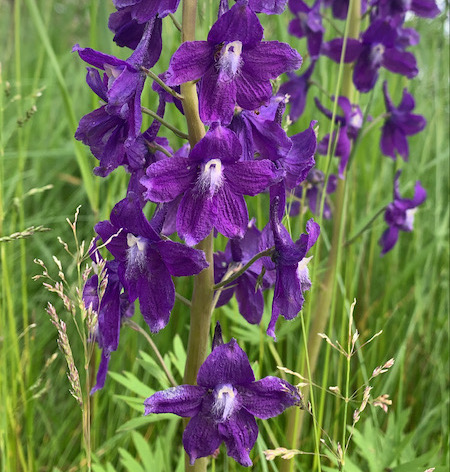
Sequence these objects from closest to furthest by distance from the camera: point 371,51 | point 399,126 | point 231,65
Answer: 1. point 231,65
2. point 371,51
3. point 399,126

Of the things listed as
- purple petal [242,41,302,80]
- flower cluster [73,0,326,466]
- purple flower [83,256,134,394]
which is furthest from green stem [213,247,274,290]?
purple petal [242,41,302,80]

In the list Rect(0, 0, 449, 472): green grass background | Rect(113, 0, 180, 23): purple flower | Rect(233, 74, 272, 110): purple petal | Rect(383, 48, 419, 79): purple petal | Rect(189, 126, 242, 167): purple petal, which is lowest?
Rect(0, 0, 449, 472): green grass background

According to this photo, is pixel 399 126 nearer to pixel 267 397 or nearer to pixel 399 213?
pixel 399 213

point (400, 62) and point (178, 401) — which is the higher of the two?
point (400, 62)

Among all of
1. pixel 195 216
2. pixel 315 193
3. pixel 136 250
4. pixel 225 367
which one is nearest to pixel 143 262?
pixel 136 250

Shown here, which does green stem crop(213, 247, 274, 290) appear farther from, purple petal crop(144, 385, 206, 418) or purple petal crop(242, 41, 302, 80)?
purple petal crop(242, 41, 302, 80)

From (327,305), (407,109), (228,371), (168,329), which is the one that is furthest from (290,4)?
(228,371)
